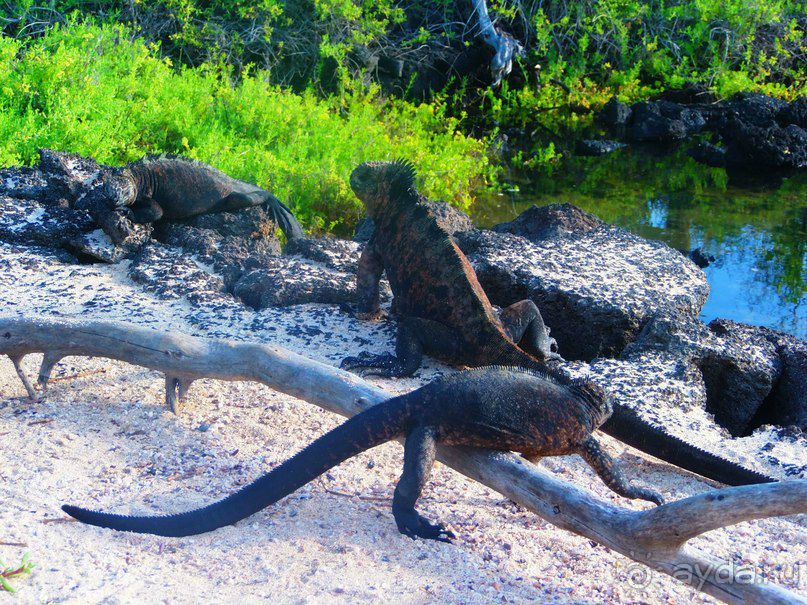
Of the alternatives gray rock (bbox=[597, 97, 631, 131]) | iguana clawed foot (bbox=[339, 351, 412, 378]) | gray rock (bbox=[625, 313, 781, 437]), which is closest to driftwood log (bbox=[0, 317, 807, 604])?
iguana clawed foot (bbox=[339, 351, 412, 378])

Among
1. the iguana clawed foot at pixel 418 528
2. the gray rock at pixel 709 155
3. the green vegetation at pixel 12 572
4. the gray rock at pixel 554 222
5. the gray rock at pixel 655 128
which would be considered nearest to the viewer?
the green vegetation at pixel 12 572

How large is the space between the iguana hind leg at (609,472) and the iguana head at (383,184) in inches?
82.2

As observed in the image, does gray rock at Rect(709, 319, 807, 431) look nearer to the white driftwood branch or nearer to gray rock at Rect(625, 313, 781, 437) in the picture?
gray rock at Rect(625, 313, 781, 437)

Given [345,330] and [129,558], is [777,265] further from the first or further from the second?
[129,558]

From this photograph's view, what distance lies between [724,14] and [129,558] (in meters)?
14.7

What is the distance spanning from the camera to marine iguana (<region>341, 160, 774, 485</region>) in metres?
4.39

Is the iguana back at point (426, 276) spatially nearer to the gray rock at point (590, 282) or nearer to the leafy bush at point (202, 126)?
the gray rock at point (590, 282)

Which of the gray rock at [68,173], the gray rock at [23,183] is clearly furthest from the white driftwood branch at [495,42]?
the gray rock at [23,183]

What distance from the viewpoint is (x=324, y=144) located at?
930 cm

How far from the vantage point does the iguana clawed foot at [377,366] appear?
4441 mm

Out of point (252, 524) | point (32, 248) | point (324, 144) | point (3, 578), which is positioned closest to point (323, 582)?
point (252, 524)

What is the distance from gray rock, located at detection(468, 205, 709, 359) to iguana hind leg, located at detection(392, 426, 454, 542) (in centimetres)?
233

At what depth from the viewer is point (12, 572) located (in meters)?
2.46

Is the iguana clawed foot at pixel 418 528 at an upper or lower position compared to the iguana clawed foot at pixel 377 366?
upper
